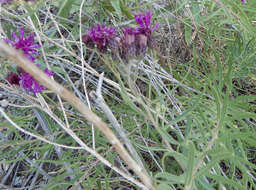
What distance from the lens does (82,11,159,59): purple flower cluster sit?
0.69 m

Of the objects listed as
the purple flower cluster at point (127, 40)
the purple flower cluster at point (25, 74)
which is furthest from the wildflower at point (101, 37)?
the purple flower cluster at point (25, 74)

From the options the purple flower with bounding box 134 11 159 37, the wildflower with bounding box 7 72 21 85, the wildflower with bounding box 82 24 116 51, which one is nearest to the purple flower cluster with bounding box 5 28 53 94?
the wildflower with bounding box 7 72 21 85

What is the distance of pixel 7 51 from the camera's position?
0.78 feet

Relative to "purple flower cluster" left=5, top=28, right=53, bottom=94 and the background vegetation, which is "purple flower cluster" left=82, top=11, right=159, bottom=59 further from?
"purple flower cluster" left=5, top=28, right=53, bottom=94

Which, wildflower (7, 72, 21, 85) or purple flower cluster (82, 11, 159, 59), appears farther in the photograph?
wildflower (7, 72, 21, 85)

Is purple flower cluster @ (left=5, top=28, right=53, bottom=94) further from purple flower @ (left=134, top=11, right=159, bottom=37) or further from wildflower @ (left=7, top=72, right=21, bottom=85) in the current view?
purple flower @ (left=134, top=11, right=159, bottom=37)

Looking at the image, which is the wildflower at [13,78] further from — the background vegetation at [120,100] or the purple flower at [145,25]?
the purple flower at [145,25]

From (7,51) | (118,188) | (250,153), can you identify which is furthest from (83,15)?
(7,51)

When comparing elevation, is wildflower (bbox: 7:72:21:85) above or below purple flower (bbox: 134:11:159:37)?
below

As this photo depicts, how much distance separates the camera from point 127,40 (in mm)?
707

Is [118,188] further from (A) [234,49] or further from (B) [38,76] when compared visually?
(B) [38,76]

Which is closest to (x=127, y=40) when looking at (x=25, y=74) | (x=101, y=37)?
(x=101, y=37)

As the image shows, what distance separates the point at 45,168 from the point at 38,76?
95cm

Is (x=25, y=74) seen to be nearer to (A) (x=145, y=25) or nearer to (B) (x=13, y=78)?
(B) (x=13, y=78)
